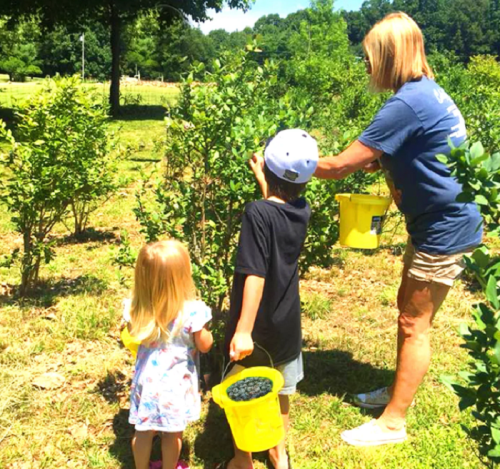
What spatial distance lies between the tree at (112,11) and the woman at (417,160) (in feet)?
48.2

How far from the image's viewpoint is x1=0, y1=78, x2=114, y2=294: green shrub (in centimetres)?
400

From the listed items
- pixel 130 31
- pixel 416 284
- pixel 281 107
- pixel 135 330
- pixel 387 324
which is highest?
pixel 130 31

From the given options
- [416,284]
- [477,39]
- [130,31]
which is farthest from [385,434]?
[477,39]

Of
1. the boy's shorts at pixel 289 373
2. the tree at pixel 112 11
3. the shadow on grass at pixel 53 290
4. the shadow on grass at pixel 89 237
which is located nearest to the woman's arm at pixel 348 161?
the boy's shorts at pixel 289 373

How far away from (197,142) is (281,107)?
→ 564mm

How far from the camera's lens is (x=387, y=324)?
13.8 feet

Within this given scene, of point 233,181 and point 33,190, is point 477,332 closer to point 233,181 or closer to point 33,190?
point 233,181

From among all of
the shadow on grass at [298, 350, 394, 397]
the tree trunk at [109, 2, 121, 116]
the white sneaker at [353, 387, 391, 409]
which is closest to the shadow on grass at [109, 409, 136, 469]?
the shadow on grass at [298, 350, 394, 397]

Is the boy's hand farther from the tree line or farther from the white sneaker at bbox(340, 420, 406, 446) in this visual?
the tree line

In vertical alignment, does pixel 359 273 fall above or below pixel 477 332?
below

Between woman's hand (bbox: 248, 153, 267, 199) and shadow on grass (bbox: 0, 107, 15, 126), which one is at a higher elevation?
woman's hand (bbox: 248, 153, 267, 199)

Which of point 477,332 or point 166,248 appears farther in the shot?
point 166,248

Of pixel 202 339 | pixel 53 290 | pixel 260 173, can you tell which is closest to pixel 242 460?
pixel 202 339

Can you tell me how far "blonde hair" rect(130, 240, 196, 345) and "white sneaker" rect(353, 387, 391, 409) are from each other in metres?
1.36
